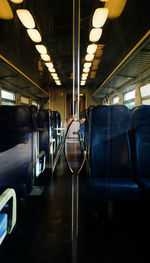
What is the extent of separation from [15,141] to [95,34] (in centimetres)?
302

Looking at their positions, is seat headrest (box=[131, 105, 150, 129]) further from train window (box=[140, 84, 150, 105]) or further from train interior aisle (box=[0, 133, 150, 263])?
train window (box=[140, 84, 150, 105])

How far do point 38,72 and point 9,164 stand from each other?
5.12 metres

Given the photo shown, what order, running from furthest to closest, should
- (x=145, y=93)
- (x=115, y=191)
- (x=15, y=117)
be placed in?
(x=145, y=93), (x=15, y=117), (x=115, y=191)

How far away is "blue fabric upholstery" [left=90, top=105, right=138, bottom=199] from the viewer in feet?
5.39

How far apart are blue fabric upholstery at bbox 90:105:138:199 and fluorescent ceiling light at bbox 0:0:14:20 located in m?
2.35

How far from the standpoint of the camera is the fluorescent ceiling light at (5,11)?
2.30 meters

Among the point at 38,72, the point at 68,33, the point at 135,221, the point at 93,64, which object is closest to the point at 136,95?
the point at 93,64

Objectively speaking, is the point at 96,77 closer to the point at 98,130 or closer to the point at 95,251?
the point at 98,130

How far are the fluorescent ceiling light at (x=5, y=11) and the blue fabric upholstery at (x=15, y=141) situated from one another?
196cm

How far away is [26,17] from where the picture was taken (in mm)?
2516

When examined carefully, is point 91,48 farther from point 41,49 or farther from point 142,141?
point 142,141

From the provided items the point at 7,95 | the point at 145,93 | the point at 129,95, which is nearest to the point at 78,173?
the point at 145,93

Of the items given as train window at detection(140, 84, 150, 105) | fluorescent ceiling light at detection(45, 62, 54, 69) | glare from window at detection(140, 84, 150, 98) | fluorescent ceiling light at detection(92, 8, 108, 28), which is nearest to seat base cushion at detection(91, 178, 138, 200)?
fluorescent ceiling light at detection(92, 8, 108, 28)

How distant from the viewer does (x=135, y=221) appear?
1517mm
